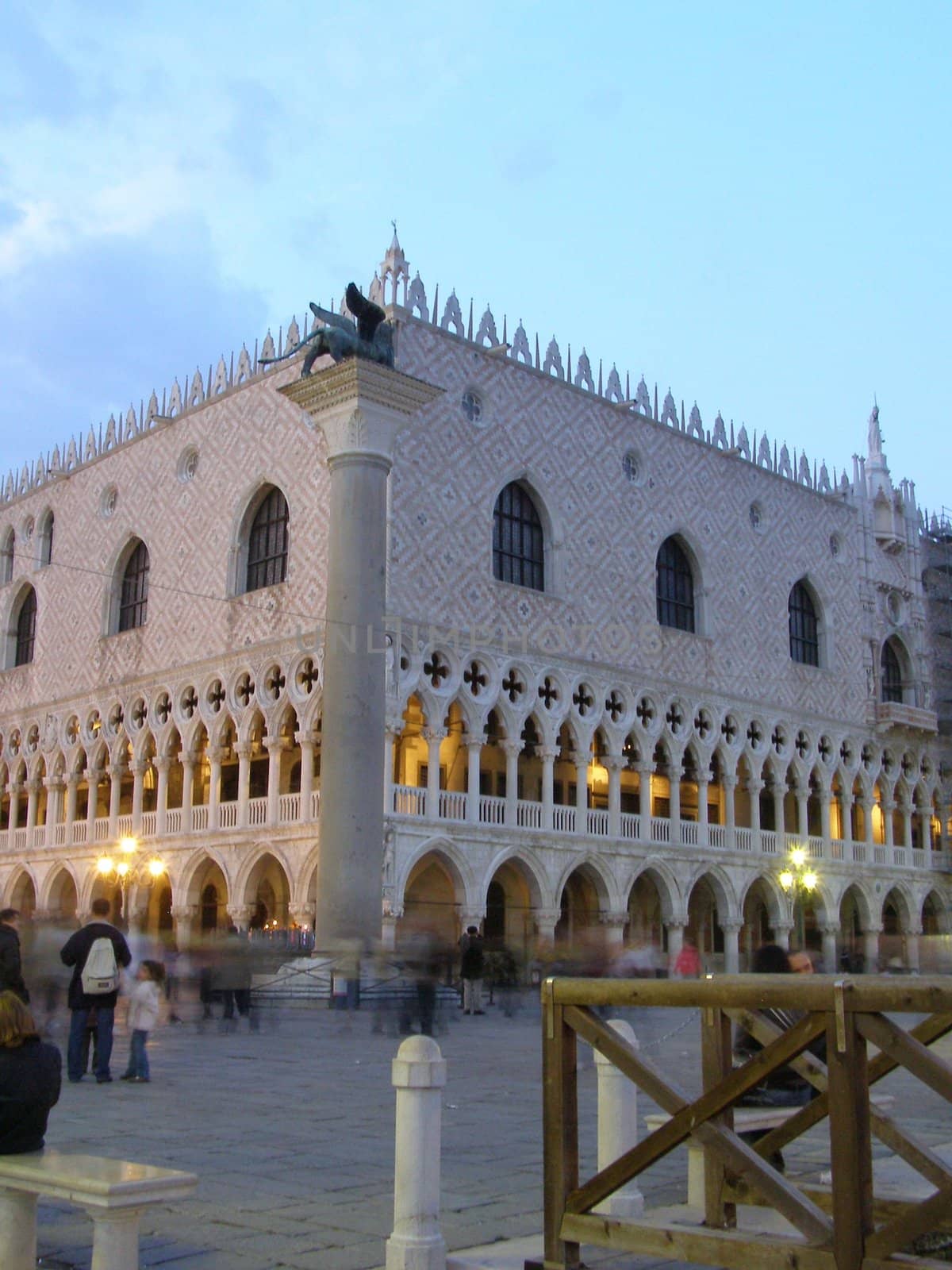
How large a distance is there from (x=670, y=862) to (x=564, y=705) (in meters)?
3.96

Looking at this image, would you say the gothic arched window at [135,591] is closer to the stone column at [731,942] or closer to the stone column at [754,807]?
the stone column at [754,807]

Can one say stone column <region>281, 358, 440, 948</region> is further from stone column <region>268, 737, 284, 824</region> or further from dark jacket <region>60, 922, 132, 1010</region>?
dark jacket <region>60, 922, 132, 1010</region>

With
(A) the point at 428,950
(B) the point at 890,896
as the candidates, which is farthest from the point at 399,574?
(B) the point at 890,896

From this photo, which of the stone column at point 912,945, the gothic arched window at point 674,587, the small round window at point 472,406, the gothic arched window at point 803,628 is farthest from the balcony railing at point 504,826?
the small round window at point 472,406

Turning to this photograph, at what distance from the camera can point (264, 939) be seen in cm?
2097

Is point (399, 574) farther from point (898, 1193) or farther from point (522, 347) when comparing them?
point (898, 1193)

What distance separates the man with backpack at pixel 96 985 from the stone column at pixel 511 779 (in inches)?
558

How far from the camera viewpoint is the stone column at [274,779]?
23031 millimetres

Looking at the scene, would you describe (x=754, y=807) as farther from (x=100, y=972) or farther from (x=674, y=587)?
(x=100, y=972)

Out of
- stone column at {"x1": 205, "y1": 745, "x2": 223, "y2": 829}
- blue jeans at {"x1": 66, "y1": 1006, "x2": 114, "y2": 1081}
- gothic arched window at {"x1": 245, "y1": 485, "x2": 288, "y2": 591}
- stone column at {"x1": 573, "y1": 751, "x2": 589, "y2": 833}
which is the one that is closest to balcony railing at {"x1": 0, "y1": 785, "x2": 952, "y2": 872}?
stone column at {"x1": 573, "y1": 751, "x2": 589, "y2": 833}

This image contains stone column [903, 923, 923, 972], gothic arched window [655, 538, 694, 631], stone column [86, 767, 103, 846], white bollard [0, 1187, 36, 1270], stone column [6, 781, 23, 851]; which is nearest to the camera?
white bollard [0, 1187, 36, 1270]

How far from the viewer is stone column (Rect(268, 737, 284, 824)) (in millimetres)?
23031

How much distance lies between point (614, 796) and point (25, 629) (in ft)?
45.7

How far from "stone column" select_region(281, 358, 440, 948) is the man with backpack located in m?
8.77
